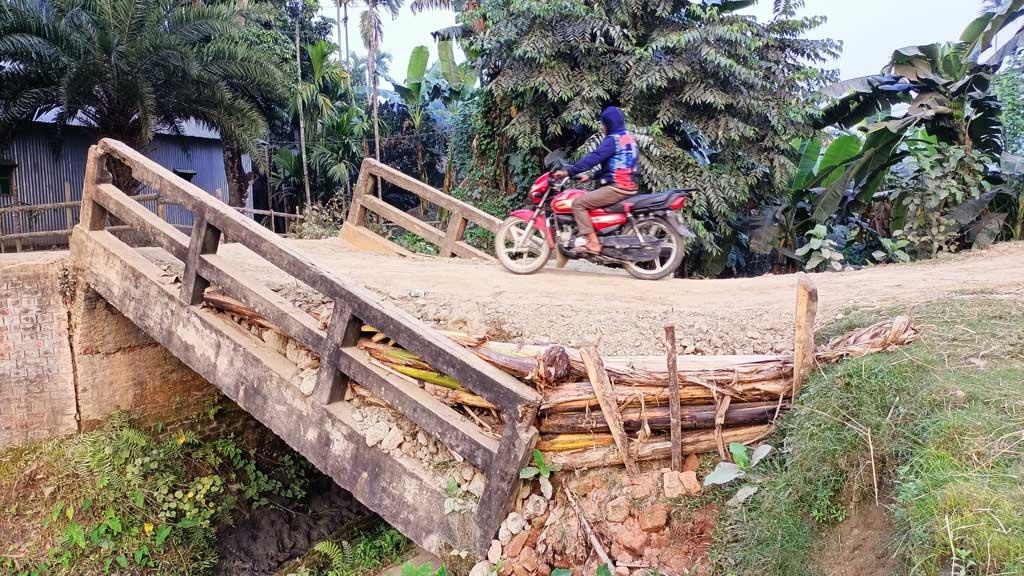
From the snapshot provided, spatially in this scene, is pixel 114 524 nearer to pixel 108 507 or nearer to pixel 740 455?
pixel 108 507

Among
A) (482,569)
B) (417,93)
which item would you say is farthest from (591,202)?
(417,93)

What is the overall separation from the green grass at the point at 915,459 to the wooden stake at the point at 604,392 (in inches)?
25.5

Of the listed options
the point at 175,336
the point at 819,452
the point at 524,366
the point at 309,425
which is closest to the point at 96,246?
the point at 175,336

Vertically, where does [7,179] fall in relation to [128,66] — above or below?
below

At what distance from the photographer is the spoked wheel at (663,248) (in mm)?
6883

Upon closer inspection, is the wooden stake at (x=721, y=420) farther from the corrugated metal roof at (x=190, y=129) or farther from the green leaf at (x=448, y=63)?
the green leaf at (x=448, y=63)

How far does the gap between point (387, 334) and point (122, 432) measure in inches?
117

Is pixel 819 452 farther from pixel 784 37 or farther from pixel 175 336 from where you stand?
pixel 784 37

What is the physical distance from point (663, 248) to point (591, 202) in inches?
32.3

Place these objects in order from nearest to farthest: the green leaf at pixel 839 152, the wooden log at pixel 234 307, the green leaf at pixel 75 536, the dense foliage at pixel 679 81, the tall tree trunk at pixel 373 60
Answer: the wooden log at pixel 234 307 → the green leaf at pixel 75 536 → the dense foliage at pixel 679 81 → the green leaf at pixel 839 152 → the tall tree trunk at pixel 373 60

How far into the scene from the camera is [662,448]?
359 cm

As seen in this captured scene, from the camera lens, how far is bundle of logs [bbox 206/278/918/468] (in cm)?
354

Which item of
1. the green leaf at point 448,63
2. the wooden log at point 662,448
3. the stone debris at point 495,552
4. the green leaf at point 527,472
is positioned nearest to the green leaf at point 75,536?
the stone debris at point 495,552

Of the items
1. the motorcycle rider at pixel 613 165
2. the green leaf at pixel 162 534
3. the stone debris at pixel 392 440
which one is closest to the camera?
the stone debris at pixel 392 440
